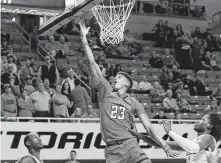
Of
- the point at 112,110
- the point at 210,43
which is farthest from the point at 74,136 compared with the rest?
the point at 210,43

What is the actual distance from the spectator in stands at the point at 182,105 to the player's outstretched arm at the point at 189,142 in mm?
8991

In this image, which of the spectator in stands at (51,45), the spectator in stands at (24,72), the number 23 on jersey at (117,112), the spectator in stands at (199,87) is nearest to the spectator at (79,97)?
the spectator in stands at (24,72)

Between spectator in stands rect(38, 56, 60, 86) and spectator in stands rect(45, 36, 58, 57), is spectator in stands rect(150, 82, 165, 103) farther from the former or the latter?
spectator in stands rect(45, 36, 58, 57)

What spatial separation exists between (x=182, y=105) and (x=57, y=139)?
12.9ft

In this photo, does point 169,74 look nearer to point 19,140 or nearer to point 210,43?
point 210,43

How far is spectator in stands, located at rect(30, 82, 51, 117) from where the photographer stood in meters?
11.7

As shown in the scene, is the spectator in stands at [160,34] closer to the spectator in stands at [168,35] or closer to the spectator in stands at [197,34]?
the spectator in stands at [168,35]

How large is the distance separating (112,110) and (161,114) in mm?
A: 7330

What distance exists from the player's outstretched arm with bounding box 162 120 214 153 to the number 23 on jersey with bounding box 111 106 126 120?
2.72 feet

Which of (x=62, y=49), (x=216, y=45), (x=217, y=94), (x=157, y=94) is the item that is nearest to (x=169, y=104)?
(x=157, y=94)

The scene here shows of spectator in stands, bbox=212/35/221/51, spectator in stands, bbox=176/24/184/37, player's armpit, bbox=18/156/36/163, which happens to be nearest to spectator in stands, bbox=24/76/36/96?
player's armpit, bbox=18/156/36/163

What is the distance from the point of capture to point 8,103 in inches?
455

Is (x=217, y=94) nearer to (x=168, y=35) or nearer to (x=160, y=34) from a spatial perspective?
(x=168, y=35)

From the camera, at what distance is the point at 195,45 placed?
17516 mm
